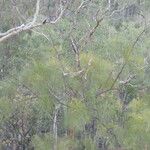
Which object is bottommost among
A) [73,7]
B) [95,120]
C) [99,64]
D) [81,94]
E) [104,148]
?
[104,148]

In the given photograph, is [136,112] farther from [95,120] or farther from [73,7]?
[73,7]

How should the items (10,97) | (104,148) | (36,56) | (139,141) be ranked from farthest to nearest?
(36,56), (10,97), (104,148), (139,141)

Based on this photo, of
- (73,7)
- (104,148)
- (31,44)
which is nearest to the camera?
(104,148)

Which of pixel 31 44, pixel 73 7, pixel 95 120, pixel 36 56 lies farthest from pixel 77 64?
pixel 73 7

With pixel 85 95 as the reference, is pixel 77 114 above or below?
below

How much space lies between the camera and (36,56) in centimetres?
475

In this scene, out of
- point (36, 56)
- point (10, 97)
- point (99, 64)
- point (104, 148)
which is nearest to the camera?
point (99, 64)

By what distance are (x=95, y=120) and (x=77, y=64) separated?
1.45 ft

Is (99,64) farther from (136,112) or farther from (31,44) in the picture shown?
(31,44)

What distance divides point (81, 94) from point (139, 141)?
1.79 feet

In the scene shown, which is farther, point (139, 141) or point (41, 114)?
point (41, 114)

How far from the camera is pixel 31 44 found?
207 inches

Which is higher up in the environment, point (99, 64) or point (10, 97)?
point (99, 64)

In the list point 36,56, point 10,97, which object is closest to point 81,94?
point 10,97
